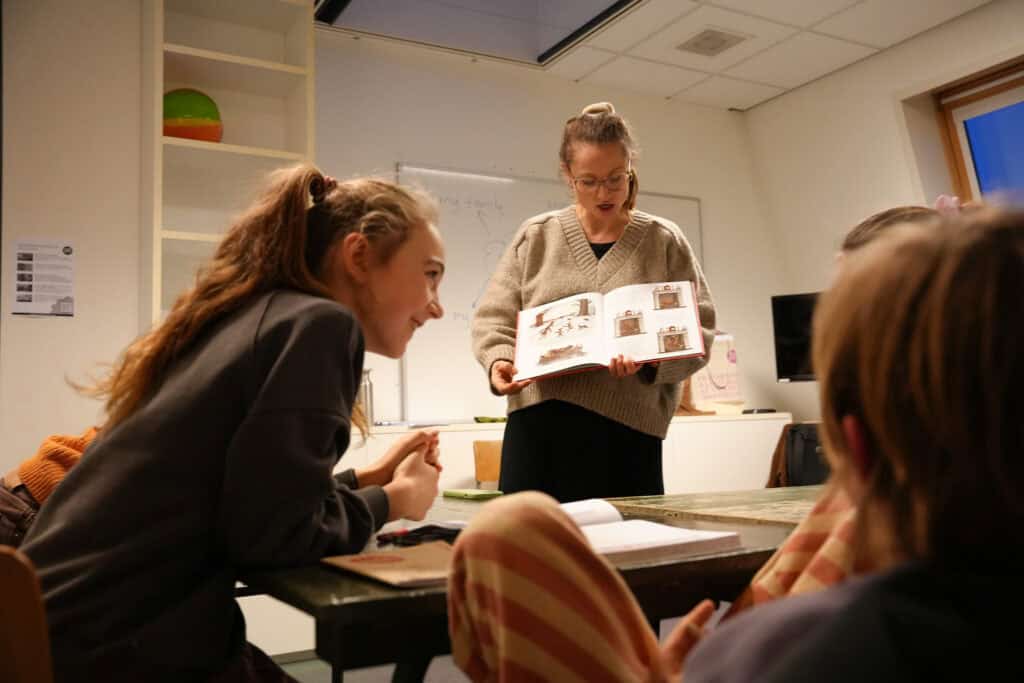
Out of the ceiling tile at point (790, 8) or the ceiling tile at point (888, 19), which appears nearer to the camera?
the ceiling tile at point (790, 8)

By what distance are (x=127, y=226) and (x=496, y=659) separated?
296cm

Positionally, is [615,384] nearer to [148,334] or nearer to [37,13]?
[148,334]

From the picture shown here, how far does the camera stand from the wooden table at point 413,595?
0.77m

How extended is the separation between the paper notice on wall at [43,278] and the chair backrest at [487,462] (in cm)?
152

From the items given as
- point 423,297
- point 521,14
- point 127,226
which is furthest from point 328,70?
point 423,297

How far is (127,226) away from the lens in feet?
10.8

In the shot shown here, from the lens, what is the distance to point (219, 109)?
3539 millimetres

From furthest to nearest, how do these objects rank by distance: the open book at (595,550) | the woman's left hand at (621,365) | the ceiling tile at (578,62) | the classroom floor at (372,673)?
1. the ceiling tile at (578,62)
2. the classroom floor at (372,673)
3. the woman's left hand at (621,365)
4. the open book at (595,550)

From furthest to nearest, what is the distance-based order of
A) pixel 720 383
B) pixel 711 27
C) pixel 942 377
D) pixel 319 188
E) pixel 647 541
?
pixel 720 383
pixel 711 27
pixel 319 188
pixel 647 541
pixel 942 377

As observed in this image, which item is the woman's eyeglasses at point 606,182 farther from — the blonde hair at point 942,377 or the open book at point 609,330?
the blonde hair at point 942,377

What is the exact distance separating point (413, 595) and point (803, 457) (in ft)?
12.1

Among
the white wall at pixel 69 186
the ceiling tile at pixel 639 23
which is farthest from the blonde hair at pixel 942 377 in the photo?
the ceiling tile at pixel 639 23

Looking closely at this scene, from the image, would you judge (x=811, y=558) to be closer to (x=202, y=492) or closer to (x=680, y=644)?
(x=680, y=644)

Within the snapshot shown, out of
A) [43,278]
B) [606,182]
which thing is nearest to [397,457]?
[606,182]
